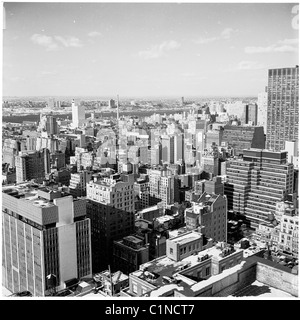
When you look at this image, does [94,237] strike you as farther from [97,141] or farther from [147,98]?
[97,141]

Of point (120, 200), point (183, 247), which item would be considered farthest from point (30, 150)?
point (183, 247)

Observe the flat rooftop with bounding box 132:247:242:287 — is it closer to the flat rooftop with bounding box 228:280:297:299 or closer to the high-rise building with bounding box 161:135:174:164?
the flat rooftop with bounding box 228:280:297:299

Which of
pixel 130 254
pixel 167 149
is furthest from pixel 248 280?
pixel 167 149

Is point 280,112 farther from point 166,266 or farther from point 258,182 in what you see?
point 166,266

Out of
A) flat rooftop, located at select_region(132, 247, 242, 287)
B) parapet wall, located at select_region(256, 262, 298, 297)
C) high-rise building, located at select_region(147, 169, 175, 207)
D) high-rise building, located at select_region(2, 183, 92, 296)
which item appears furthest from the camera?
high-rise building, located at select_region(147, 169, 175, 207)

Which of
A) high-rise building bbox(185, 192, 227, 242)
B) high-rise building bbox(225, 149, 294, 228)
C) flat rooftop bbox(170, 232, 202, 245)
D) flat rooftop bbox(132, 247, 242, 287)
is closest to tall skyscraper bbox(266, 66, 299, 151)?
high-rise building bbox(225, 149, 294, 228)

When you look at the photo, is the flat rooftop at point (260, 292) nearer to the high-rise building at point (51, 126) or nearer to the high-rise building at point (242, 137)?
the high-rise building at point (51, 126)
